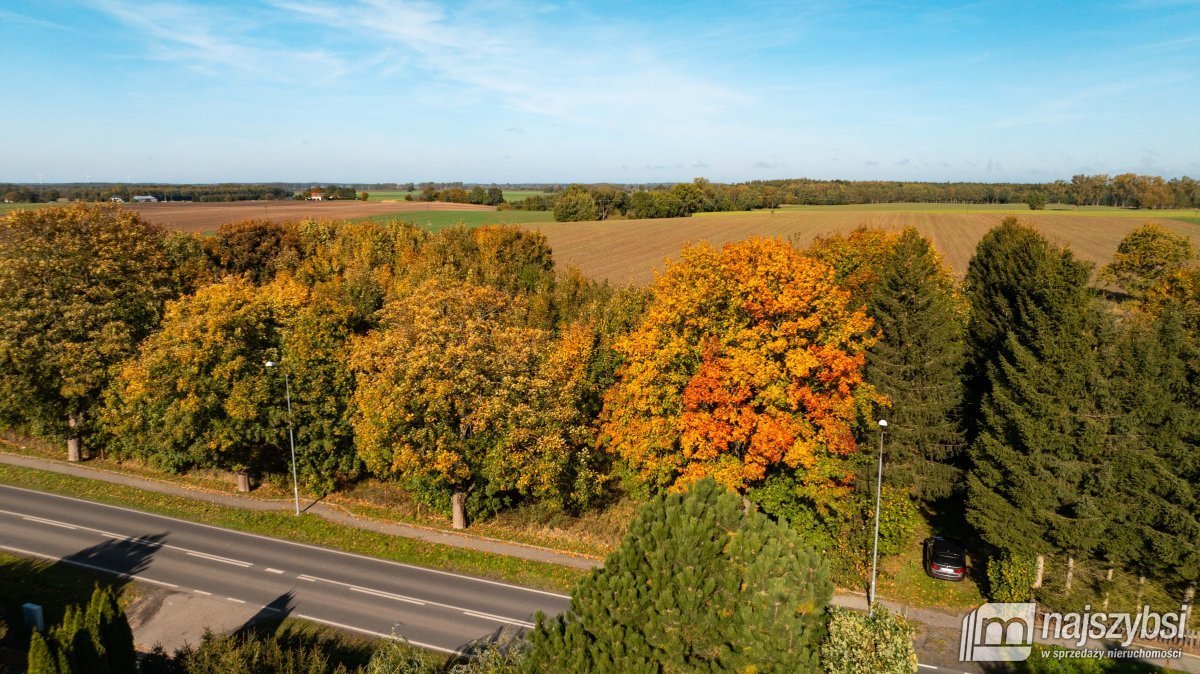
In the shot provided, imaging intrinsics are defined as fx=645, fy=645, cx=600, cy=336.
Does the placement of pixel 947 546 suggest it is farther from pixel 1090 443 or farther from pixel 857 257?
pixel 857 257

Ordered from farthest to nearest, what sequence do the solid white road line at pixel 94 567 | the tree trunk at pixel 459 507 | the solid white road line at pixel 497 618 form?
the tree trunk at pixel 459 507, the solid white road line at pixel 94 567, the solid white road line at pixel 497 618

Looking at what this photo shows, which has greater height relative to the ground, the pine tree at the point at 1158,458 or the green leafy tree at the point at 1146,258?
the green leafy tree at the point at 1146,258

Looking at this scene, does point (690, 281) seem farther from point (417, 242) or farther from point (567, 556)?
point (417, 242)

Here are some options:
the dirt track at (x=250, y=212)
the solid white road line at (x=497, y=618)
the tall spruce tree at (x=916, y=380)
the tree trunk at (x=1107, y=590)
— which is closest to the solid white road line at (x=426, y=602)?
the solid white road line at (x=497, y=618)

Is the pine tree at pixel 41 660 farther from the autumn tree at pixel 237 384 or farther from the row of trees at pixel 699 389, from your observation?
the autumn tree at pixel 237 384

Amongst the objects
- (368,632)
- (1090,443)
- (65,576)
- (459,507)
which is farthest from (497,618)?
(1090,443)

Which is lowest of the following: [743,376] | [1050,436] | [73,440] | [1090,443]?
[73,440]

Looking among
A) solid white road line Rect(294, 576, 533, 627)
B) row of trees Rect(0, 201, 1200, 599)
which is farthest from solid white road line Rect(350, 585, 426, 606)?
A: row of trees Rect(0, 201, 1200, 599)
